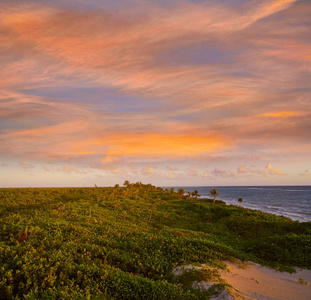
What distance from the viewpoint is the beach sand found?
12727 mm

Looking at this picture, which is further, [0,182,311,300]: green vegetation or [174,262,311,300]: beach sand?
[174,262,311,300]: beach sand

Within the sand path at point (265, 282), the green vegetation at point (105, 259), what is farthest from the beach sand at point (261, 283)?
the green vegetation at point (105, 259)

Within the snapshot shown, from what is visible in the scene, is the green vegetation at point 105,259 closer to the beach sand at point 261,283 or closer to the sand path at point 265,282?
the beach sand at point 261,283

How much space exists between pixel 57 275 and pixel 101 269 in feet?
7.18

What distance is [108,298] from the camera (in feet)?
33.2

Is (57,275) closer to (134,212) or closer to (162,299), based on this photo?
(162,299)

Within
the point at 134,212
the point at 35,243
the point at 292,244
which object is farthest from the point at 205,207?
the point at 35,243

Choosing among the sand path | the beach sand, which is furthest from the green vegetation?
the sand path

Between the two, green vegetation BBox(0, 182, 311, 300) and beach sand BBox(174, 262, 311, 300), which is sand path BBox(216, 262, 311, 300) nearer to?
beach sand BBox(174, 262, 311, 300)

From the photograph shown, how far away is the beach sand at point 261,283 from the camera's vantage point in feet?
41.8

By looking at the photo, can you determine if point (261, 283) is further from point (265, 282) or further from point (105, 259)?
point (105, 259)

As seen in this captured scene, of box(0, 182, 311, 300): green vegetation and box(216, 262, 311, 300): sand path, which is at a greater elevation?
box(0, 182, 311, 300): green vegetation

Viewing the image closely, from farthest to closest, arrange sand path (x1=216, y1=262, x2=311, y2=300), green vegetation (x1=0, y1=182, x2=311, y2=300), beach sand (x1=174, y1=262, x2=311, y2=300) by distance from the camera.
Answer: sand path (x1=216, y1=262, x2=311, y2=300), beach sand (x1=174, y1=262, x2=311, y2=300), green vegetation (x1=0, y1=182, x2=311, y2=300)

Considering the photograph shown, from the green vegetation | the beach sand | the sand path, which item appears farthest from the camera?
the sand path
